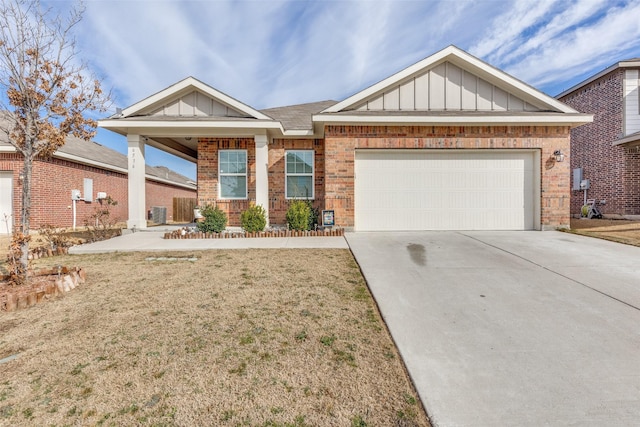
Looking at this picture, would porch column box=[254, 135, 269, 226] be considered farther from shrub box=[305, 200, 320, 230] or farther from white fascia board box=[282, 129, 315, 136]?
shrub box=[305, 200, 320, 230]

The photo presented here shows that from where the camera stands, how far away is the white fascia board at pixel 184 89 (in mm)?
8688

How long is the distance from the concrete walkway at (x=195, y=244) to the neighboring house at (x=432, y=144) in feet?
4.61

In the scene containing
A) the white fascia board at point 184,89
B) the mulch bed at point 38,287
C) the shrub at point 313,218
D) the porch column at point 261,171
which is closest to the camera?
the mulch bed at point 38,287

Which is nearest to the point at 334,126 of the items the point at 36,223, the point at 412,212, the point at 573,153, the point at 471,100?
the point at 412,212

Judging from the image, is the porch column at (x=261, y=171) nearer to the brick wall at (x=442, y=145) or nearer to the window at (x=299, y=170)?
the window at (x=299, y=170)

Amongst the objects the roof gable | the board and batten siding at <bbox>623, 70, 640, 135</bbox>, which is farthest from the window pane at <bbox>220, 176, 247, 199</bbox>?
the board and batten siding at <bbox>623, 70, 640, 135</bbox>

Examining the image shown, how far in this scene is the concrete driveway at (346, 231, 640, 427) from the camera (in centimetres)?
186

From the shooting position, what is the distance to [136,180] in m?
8.77

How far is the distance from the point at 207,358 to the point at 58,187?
1324 centimetres

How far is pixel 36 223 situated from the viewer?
10469mm

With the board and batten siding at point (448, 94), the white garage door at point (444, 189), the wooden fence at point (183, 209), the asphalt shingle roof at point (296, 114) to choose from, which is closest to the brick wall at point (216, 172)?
the asphalt shingle roof at point (296, 114)

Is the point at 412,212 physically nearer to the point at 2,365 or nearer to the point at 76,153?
the point at 2,365

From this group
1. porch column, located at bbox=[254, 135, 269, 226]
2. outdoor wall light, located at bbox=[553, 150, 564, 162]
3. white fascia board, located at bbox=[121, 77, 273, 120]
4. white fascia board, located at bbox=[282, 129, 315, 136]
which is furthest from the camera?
white fascia board, located at bbox=[282, 129, 315, 136]

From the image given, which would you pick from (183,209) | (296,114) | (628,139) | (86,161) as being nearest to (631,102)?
(628,139)
